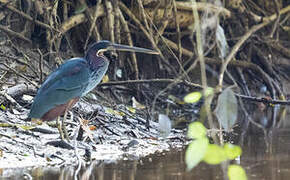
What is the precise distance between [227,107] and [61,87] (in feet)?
7.47

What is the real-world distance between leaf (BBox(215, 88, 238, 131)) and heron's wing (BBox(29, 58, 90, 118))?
2142 mm

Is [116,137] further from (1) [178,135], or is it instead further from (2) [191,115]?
(2) [191,115]

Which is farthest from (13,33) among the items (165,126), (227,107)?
(227,107)

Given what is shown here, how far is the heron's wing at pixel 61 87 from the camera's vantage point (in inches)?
163

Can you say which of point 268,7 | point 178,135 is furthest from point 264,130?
point 268,7

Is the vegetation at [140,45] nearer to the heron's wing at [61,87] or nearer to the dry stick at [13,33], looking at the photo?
the dry stick at [13,33]

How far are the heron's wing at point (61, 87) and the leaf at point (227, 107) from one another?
2142 mm

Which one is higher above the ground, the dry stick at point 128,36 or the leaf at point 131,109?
the dry stick at point 128,36

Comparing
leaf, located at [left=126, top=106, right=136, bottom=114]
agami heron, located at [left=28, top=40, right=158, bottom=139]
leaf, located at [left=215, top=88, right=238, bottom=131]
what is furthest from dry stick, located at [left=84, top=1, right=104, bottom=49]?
leaf, located at [left=215, top=88, right=238, bottom=131]

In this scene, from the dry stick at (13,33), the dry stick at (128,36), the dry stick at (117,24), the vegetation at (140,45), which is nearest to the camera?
the vegetation at (140,45)

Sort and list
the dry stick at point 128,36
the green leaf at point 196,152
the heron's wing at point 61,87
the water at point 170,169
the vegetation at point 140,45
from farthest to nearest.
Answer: the dry stick at point 128,36 < the vegetation at point 140,45 < the heron's wing at point 61,87 < the water at point 170,169 < the green leaf at point 196,152

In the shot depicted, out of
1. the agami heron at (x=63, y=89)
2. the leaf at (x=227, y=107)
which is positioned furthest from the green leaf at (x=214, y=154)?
the agami heron at (x=63, y=89)

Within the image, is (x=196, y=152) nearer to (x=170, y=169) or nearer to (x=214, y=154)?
(x=214, y=154)

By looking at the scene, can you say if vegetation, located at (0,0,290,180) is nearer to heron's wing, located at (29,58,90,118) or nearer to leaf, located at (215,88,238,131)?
heron's wing, located at (29,58,90,118)
